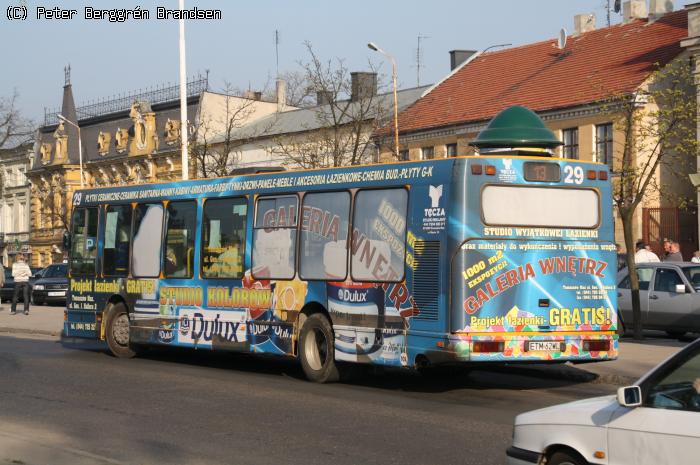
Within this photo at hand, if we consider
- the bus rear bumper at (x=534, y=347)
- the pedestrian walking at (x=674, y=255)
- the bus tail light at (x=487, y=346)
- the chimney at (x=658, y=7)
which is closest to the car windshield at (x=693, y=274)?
the pedestrian walking at (x=674, y=255)

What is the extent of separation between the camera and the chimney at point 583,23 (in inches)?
1997

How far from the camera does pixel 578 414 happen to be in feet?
23.5

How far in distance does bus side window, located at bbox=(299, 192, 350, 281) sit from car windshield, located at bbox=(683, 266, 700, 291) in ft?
31.4

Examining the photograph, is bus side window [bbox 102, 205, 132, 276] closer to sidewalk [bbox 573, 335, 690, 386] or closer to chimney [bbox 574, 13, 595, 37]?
sidewalk [bbox 573, 335, 690, 386]

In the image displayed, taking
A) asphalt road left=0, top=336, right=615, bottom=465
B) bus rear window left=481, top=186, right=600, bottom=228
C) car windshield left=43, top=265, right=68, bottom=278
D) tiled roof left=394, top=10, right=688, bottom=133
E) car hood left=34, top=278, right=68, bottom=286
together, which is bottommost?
asphalt road left=0, top=336, right=615, bottom=465

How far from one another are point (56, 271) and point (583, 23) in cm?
2413

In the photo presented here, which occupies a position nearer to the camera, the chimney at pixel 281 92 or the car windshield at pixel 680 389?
the car windshield at pixel 680 389

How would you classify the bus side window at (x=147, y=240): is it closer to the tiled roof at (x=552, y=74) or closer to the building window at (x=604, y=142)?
the tiled roof at (x=552, y=74)

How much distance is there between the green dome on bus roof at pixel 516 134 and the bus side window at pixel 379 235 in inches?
60.7

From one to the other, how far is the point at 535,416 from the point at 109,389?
28.8 ft

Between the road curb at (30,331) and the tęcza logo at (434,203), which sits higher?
the tęcza logo at (434,203)

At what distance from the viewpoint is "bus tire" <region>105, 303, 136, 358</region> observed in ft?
66.8

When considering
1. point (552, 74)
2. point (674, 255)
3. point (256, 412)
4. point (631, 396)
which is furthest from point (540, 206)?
point (552, 74)

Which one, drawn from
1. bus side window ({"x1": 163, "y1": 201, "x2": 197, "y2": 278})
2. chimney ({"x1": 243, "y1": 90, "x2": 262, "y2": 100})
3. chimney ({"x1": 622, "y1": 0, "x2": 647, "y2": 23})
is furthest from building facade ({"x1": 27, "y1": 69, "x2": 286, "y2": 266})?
bus side window ({"x1": 163, "y1": 201, "x2": 197, "y2": 278})
